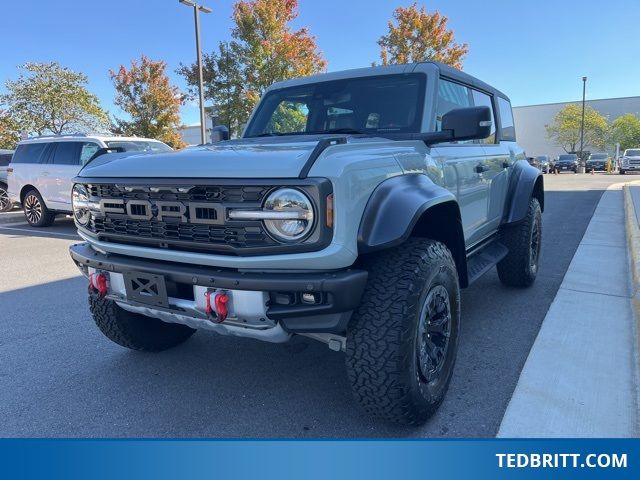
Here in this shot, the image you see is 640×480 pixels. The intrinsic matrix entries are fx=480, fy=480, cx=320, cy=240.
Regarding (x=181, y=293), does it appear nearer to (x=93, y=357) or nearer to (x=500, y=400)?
(x=93, y=357)

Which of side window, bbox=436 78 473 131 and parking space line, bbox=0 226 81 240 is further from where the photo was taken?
parking space line, bbox=0 226 81 240

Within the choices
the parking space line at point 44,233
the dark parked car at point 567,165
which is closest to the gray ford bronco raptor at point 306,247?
the parking space line at point 44,233

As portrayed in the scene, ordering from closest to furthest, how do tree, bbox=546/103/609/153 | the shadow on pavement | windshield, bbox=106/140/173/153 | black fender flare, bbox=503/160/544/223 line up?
1. the shadow on pavement
2. black fender flare, bbox=503/160/544/223
3. windshield, bbox=106/140/173/153
4. tree, bbox=546/103/609/153

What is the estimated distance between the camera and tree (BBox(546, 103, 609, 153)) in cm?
5222

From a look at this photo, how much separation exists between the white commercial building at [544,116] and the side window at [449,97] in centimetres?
6045

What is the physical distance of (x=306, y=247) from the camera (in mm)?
2006

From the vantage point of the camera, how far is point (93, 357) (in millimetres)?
3357

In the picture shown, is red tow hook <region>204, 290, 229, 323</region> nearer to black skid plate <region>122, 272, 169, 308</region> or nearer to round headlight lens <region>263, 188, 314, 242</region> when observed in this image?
black skid plate <region>122, 272, 169, 308</region>

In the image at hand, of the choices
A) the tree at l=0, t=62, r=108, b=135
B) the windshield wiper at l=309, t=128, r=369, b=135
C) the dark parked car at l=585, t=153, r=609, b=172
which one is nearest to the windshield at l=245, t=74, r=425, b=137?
the windshield wiper at l=309, t=128, r=369, b=135

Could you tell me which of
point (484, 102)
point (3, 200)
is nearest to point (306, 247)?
point (484, 102)

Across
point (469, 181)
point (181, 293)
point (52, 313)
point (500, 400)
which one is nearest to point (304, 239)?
point (181, 293)

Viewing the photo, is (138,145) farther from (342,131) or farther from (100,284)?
(100,284)

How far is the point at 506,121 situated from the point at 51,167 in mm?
8552

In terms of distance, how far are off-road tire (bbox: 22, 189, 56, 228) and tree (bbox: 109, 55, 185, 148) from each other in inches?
416
